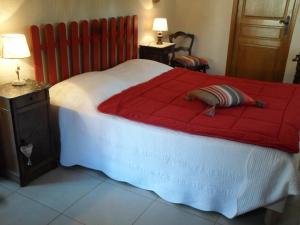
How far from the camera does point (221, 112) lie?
213 centimetres

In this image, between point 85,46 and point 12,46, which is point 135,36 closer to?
point 85,46

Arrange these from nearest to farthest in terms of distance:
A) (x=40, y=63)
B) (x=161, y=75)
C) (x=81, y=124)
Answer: (x=81, y=124), (x=40, y=63), (x=161, y=75)

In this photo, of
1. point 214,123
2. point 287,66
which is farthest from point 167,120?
point 287,66

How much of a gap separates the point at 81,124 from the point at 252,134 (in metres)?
1.20

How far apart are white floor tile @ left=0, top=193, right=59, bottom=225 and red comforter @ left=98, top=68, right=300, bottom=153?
77 cm

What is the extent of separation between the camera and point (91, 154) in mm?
2264

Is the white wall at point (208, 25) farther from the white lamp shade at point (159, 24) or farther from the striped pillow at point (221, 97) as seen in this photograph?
the striped pillow at point (221, 97)

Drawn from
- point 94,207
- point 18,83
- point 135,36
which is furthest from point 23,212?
point 135,36

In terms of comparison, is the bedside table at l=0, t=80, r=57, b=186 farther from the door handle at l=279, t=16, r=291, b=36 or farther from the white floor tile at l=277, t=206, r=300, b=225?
the door handle at l=279, t=16, r=291, b=36

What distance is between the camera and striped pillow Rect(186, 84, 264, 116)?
84.5 inches

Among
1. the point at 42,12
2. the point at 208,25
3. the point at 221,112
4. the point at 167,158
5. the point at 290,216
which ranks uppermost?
the point at 42,12

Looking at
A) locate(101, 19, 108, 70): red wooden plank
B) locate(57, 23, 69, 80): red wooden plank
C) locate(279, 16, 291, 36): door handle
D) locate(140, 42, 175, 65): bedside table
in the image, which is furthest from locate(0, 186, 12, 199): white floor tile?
locate(279, 16, 291, 36): door handle

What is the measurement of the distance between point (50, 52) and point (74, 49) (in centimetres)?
27

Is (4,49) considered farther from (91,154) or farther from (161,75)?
(161,75)
